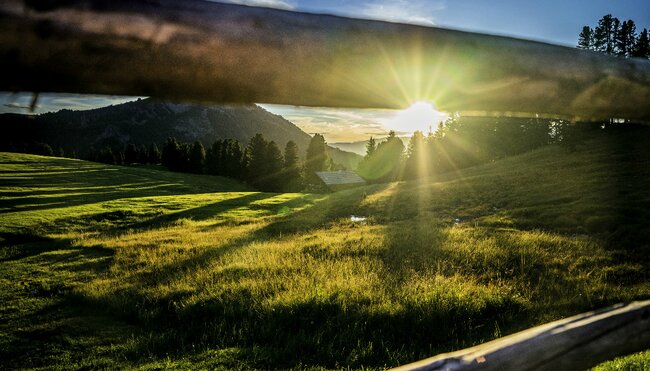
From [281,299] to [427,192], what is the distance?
32.6 metres

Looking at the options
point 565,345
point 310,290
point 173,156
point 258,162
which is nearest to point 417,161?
point 258,162

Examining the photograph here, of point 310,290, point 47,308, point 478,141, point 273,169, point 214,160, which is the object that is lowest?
point 47,308

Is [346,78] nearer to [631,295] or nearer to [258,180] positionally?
[631,295]

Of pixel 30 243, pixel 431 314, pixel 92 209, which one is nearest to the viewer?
pixel 431 314

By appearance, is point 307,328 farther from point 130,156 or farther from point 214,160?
point 130,156

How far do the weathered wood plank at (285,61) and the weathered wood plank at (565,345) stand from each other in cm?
125

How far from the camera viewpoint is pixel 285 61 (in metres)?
1.17

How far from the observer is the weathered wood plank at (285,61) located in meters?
0.95

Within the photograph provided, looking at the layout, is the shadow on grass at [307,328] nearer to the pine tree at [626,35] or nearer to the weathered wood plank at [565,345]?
the weathered wood plank at [565,345]

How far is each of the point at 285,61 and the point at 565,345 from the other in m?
2.25

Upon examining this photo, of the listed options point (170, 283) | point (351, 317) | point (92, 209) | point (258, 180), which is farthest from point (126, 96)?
point (258, 180)

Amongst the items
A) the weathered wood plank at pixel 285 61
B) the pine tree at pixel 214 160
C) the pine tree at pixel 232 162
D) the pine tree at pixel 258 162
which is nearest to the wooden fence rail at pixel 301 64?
the weathered wood plank at pixel 285 61

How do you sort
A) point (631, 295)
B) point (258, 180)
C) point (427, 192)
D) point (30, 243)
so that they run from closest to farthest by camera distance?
point (631, 295) < point (30, 243) < point (427, 192) < point (258, 180)

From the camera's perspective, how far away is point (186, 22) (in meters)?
1.04
